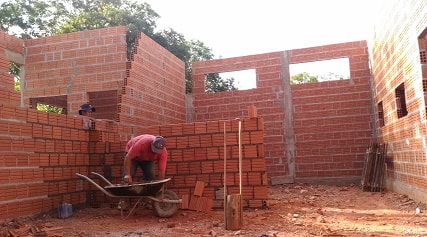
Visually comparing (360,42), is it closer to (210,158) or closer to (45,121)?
(210,158)

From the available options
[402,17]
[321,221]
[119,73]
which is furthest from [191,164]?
[402,17]

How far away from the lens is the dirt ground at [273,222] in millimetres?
4559

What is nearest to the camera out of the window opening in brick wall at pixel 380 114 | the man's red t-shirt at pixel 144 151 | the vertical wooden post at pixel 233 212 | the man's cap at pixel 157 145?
the vertical wooden post at pixel 233 212

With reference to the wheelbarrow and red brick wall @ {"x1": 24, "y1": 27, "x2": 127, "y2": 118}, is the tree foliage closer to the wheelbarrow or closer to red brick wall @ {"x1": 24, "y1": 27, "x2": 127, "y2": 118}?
red brick wall @ {"x1": 24, "y1": 27, "x2": 127, "y2": 118}

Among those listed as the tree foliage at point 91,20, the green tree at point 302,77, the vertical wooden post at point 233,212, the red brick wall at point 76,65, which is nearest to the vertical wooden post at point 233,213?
the vertical wooden post at point 233,212

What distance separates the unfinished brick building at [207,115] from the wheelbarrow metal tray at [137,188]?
3.81ft

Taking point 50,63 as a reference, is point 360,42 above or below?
above

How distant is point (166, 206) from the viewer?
18.6 ft

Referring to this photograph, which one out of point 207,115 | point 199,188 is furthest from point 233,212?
point 207,115

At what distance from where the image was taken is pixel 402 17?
6305 mm

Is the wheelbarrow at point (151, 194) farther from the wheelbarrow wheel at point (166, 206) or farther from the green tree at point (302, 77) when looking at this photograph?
the green tree at point (302, 77)

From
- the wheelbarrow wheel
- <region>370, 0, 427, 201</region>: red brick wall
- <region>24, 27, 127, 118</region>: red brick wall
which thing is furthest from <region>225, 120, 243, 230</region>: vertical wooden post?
<region>24, 27, 127, 118</region>: red brick wall

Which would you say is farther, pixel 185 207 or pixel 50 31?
pixel 50 31

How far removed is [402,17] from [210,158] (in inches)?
155
